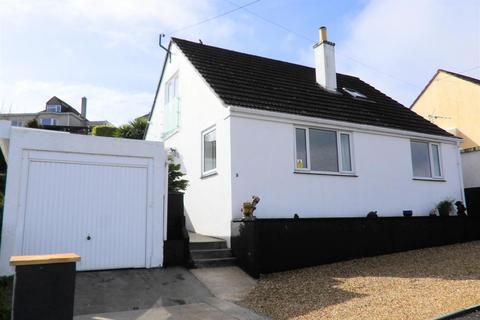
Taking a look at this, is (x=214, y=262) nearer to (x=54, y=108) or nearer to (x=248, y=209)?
(x=248, y=209)

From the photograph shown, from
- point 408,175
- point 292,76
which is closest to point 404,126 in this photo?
point 408,175

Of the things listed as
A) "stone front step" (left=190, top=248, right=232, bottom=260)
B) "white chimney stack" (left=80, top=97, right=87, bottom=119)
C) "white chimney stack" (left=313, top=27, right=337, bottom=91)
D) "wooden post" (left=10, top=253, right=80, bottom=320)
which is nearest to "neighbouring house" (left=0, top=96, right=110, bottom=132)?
"white chimney stack" (left=80, top=97, right=87, bottom=119)

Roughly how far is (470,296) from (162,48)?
13.4 metres

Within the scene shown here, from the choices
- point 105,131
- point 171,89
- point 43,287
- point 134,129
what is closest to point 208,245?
point 43,287

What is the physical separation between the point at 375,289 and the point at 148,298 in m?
4.25

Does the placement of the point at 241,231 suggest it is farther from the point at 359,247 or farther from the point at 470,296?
the point at 470,296

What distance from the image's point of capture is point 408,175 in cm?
1366

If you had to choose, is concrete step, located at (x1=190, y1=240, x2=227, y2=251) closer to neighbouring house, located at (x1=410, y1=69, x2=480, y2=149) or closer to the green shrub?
the green shrub

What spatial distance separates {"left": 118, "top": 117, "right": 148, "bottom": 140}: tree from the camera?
65.6 feet

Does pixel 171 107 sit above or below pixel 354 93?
below

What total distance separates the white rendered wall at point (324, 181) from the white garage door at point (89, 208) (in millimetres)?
2516

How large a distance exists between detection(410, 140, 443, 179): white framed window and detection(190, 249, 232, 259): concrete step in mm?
7906

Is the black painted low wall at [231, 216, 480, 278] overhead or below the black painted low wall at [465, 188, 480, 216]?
below

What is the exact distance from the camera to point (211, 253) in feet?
31.9
